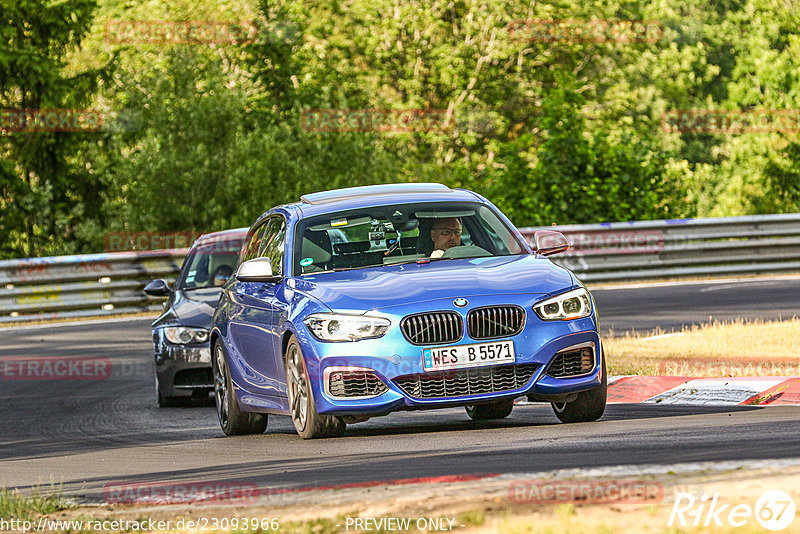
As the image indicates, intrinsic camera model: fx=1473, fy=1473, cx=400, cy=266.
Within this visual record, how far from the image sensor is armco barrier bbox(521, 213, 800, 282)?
25.8 m

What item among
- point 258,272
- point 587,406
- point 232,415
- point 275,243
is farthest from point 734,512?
point 232,415

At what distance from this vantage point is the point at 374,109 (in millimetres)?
40844

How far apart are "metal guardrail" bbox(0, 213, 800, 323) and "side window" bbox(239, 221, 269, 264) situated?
12617 millimetres

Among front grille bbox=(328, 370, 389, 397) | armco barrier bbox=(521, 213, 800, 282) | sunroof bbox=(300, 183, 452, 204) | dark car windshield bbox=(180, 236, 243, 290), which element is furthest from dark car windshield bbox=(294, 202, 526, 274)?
armco barrier bbox=(521, 213, 800, 282)

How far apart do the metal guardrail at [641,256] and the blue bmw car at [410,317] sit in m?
14.0

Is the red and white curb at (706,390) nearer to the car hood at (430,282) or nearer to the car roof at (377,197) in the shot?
the car hood at (430,282)

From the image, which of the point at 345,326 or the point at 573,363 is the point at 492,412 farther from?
the point at 345,326

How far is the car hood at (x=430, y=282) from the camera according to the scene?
9.02 meters

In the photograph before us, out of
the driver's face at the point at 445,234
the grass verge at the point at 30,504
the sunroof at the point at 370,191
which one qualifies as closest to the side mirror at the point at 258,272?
the sunroof at the point at 370,191

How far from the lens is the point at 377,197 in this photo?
10586mm

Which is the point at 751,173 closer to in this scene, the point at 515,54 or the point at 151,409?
the point at 515,54

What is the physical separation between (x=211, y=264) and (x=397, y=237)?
16.4 feet

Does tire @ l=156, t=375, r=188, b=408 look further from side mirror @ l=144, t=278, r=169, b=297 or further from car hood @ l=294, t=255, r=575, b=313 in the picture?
car hood @ l=294, t=255, r=575, b=313

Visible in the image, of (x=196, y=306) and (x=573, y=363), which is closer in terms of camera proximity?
(x=573, y=363)
